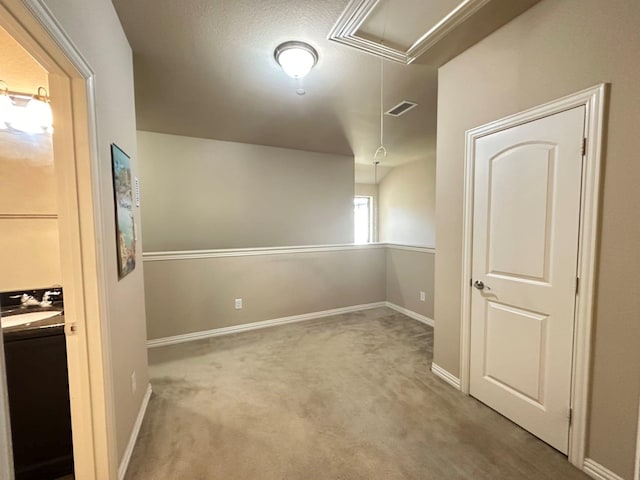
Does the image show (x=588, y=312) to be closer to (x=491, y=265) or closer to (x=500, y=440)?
(x=491, y=265)

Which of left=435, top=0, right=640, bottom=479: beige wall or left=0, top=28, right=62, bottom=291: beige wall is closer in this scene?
left=435, top=0, right=640, bottom=479: beige wall

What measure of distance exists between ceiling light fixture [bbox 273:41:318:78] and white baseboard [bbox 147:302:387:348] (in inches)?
114

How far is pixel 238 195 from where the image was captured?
457 cm

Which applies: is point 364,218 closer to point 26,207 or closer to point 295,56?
point 295,56

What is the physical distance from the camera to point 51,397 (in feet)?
4.79

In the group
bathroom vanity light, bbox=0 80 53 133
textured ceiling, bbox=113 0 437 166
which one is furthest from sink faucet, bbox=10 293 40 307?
textured ceiling, bbox=113 0 437 166

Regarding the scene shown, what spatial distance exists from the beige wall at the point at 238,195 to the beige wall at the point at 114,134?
2.22 meters

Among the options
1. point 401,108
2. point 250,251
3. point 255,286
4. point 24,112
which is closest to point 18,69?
point 24,112

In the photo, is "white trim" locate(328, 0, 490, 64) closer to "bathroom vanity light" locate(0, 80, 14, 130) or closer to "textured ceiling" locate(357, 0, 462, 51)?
"textured ceiling" locate(357, 0, 462, 51)

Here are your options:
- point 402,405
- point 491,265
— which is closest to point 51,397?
point 402,405

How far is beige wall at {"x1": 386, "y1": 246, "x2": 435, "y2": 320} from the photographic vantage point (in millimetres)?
3752

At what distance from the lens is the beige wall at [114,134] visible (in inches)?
50.7

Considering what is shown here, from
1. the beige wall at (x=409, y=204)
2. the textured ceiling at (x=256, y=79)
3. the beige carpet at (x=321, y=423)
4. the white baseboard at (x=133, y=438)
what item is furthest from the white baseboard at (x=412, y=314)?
the white baseboard at (x=133, y=438)

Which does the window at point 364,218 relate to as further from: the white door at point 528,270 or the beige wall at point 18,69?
the beige wall at point 18,69
